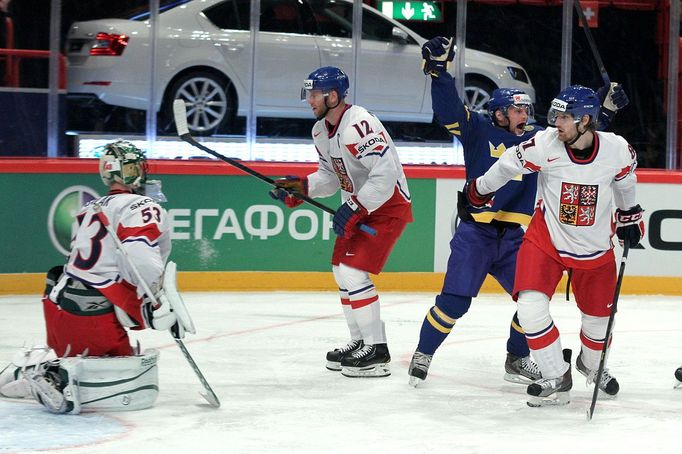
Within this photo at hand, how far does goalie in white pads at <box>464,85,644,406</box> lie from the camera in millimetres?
4273

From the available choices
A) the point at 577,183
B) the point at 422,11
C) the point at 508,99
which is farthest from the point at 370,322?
the point at 422,11

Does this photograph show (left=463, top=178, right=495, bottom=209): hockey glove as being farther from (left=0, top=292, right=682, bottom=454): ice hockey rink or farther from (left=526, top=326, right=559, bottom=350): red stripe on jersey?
(left=0, top=292, right=682, bottom=454): ice hockey rink

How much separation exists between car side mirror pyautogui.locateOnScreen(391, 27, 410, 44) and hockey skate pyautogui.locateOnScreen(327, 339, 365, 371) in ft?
11.8

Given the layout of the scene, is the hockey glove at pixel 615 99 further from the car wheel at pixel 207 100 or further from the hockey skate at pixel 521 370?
the car wheel at pixel 207 100

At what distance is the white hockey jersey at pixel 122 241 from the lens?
4.00 metres

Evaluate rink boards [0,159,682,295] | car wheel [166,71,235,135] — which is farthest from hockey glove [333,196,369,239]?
car wheel [166,71,235,135]

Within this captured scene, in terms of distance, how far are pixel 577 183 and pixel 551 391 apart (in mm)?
745

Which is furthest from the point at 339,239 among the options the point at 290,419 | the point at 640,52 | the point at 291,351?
the point at 640,52

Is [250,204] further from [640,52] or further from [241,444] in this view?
[241,444]

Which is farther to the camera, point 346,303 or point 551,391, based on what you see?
point 346,303

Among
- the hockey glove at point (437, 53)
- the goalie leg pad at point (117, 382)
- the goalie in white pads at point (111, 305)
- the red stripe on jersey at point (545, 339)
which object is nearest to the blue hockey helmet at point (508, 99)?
the hockey glove at point (437, 53)

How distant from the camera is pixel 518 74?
8.49 meters

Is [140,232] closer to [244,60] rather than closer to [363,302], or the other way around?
[363,302]

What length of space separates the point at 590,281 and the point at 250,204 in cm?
338
